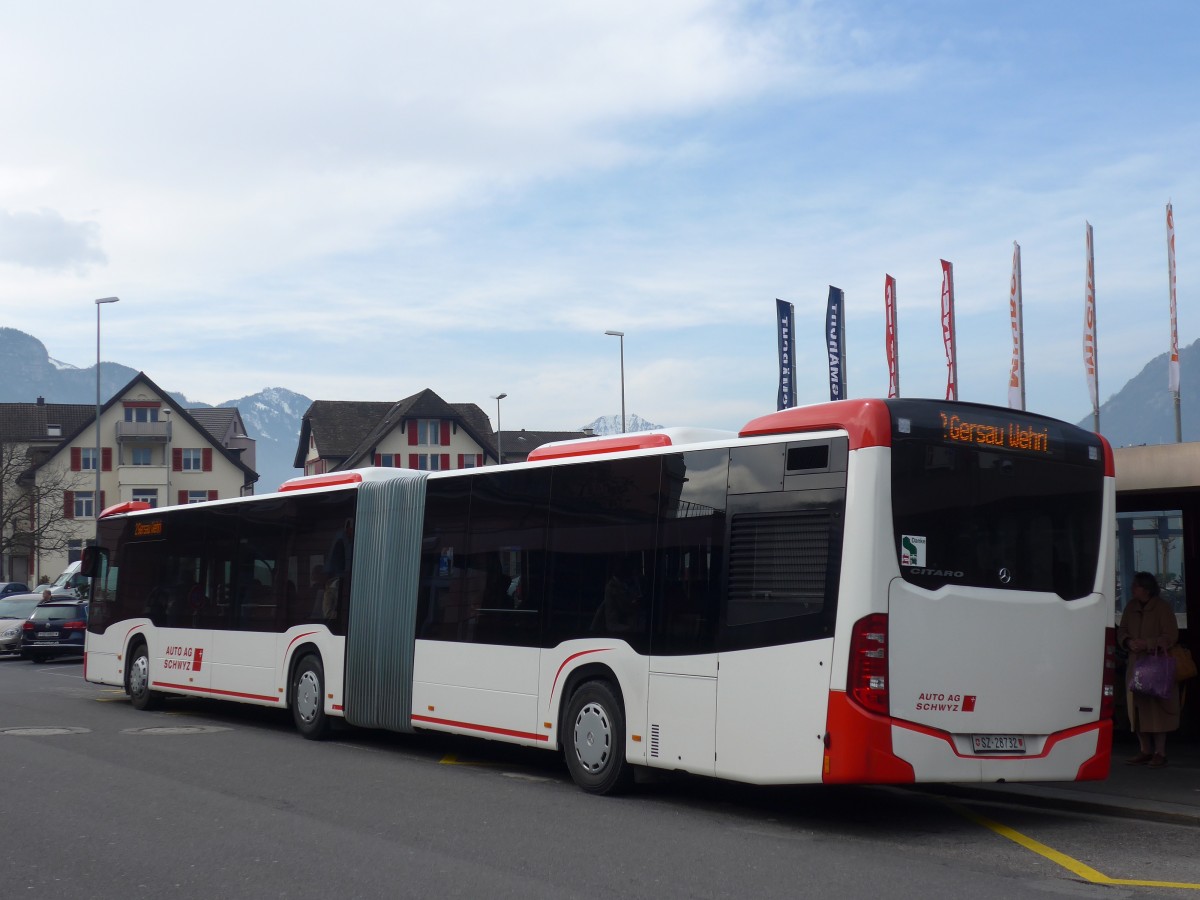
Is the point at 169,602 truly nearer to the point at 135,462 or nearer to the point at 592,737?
the point at 592,737

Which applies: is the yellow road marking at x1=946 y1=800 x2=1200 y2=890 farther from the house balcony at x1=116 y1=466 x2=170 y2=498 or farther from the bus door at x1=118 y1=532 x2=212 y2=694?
the house balcony at x1=116 y1=466 x2=170 y2=498

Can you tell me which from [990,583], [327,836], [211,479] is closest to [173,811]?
[327,836]

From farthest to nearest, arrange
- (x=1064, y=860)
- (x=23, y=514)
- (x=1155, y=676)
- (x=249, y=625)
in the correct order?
1. (x=23, y=514)
2. (x=249, y=625)
3. (x=1155, y=676)
4. (x=1064, y=860)

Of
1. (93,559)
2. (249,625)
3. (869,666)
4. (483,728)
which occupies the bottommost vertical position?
(483,728)

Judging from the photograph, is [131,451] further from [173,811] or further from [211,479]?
[173,811]

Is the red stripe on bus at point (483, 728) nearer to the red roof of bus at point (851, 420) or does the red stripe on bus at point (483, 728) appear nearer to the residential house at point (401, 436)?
the red roof of bus at point (851, 420)

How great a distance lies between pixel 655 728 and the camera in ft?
35.8

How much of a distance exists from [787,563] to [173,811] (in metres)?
4.78

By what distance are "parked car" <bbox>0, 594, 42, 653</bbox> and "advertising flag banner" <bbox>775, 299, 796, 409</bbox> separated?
19.7 metres

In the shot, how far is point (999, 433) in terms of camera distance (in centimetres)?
1022

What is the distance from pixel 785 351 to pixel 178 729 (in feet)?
59.3

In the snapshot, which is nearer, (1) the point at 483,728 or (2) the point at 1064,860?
(2) the point at 1064,860

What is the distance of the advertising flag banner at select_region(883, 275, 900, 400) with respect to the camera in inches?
1158

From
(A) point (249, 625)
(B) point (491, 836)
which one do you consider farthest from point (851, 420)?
(A) point (249, 625)
